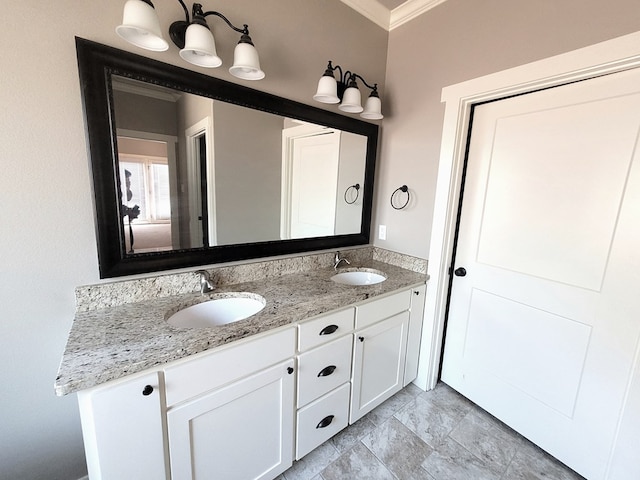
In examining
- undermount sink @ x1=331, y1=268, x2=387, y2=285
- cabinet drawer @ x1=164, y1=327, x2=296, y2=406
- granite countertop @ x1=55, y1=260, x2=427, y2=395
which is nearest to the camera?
granite countertop @ x1=55, y1=260, x2=427, y2=395

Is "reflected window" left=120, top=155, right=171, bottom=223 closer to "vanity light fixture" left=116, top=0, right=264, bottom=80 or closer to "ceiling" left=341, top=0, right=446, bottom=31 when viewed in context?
"vanity light fixture" left=116, top=0, right=264, bottom=80

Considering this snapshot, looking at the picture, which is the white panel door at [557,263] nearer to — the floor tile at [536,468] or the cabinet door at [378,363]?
the floor tile at [536,468]

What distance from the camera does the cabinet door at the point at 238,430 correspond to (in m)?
1.01

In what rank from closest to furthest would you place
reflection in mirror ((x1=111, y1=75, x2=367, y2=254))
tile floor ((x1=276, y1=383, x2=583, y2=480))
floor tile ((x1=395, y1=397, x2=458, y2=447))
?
1. reflection in mirror ((x1=111, y1=75, x2=367, y2=254))
2. tile floor ((x1=276, y1=383, x2=583, y2=480))
3. floor tile ((x1=395, y1=397, x2=458, y2=447))

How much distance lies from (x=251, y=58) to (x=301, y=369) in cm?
141

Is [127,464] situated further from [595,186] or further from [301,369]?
[595,186]

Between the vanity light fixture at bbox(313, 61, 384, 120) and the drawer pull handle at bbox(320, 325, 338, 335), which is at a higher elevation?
the vanity light fixture at bbox(313, 61, 384, 120)

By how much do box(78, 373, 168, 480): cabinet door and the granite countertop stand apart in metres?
0.06

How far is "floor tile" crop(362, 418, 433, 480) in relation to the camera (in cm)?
146

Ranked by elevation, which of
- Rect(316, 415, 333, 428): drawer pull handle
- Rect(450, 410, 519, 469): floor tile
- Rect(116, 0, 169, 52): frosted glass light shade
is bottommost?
Rect(450, 410, 519, 469): floor tile

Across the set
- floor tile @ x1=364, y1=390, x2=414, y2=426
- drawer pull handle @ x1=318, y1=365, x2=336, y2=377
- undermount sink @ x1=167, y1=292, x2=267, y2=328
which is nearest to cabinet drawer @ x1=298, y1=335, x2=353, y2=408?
drawer pull handle @ x1=318, y1=365, x2=336, y2=377

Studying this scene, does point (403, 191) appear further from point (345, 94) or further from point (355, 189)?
point (345, 94)

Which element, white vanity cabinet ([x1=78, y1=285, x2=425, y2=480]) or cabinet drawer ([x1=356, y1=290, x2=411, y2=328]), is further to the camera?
cabinet drawer ([x1=356, y1=290, x2=411, y2=328])

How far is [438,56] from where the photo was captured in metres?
1.74
